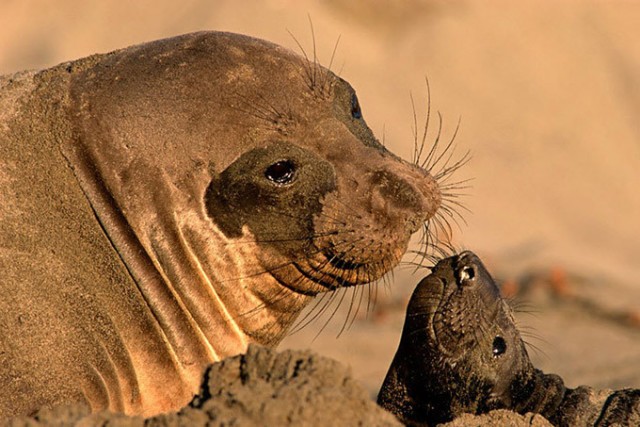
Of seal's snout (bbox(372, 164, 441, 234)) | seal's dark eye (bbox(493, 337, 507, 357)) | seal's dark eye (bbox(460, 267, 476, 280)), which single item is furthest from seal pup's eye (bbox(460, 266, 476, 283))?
seal's snout (bbox(372, 164, 441, 234))

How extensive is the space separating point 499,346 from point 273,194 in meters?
1.21

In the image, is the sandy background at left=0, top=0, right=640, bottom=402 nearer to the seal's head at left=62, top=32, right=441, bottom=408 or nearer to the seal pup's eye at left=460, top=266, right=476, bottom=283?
the seal pup's eye at left=460, top=266, right=476, bottom=283

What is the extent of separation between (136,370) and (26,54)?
10961mm

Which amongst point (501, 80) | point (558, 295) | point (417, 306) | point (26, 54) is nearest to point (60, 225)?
point (417, 306)

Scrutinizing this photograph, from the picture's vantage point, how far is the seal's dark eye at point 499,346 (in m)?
5.32

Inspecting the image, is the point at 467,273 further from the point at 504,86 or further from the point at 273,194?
the point at 504,86

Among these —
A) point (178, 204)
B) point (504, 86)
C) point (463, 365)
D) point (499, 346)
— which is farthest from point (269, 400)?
point (504, 86)

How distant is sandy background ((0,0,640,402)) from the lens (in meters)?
11.8

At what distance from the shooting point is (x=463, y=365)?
17.3 ft

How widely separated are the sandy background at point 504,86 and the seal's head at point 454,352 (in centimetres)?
515

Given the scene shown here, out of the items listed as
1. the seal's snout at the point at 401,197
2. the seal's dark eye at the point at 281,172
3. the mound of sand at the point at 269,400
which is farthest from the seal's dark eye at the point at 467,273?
the mound of sand at the point at 269,400

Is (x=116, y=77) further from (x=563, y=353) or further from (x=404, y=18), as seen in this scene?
(x=404, y=18)

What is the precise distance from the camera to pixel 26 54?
15.0 m

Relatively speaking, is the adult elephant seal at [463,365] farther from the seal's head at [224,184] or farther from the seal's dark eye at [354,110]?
the seal's dark eye at [354,110]
